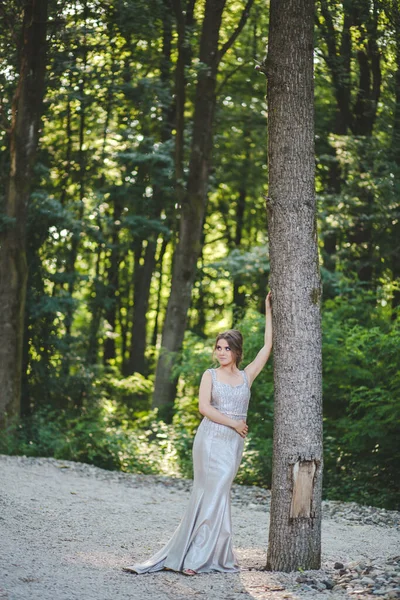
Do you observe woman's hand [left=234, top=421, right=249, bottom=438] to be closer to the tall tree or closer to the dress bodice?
the dress bodice

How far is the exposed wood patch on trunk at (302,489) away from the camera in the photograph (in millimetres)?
6293

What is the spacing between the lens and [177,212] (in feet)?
61.6

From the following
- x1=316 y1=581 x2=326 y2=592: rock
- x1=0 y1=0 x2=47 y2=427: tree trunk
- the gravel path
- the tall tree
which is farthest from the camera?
the tall tree

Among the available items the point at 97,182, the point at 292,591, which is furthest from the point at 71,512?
the point at 97,182

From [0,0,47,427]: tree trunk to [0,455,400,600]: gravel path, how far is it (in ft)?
7.23

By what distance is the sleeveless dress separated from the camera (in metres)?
6.39

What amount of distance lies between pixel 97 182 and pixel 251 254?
4814 mm

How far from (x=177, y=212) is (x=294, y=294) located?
41.3 feet

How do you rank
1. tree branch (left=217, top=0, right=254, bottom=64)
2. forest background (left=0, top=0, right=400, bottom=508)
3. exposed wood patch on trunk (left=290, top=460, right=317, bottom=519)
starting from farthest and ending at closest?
tree branch (left=217, top=0, right=254, bottom=64)
forest background (left=0, top=0, right=400, bottom=508)
exposed wood patch on trunk (left=290, top=460, right=317, bottom=519)

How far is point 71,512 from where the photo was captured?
916 cm

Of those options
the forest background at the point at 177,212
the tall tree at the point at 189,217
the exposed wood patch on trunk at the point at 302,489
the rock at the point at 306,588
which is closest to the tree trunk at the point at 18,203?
the forest background at the point at 177,212

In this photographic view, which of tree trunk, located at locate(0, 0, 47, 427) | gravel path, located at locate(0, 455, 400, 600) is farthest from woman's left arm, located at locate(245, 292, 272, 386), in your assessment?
tree trunk, located at locate(0, 0, 47, 427)

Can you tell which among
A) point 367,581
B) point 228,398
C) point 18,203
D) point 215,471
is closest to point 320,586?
point 367,581

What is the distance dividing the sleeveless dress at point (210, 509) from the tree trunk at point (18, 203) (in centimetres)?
852
